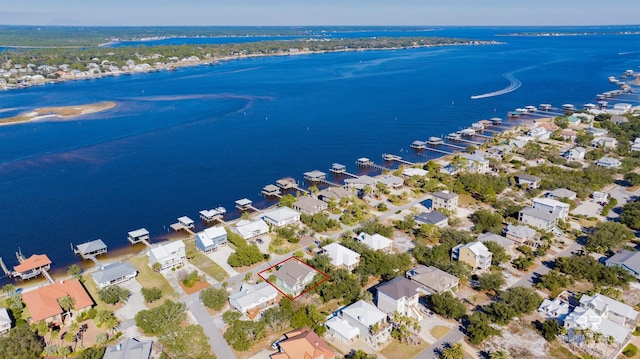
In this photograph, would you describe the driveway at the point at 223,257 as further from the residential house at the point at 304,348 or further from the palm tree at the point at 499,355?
the palm tree at the point at 499,355

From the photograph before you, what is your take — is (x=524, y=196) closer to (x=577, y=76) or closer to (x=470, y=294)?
(x=470, y=294)

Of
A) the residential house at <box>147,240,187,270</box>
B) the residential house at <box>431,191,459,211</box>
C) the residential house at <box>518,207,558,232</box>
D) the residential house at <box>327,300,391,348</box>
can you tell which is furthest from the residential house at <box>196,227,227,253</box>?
the residential house at <box>518,207,558,232</box>

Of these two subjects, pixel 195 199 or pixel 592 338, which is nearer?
pixel 592 338

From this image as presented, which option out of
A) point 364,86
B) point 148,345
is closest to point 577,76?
point 364,86

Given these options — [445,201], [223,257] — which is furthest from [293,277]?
[445,201]

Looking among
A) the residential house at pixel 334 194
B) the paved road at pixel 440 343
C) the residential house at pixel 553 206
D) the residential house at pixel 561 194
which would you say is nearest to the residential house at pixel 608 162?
the residential house at pixel 561 194

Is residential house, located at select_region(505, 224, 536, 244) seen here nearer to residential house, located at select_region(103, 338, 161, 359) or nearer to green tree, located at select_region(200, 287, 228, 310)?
green tree, located at select_region(200, 287, 228, 310)
